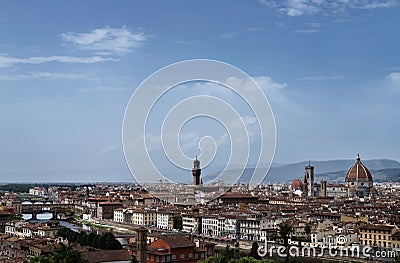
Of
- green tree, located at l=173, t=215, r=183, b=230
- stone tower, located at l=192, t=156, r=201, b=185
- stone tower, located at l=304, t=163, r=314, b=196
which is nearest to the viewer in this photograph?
stone tower, located at l=192, t=156, r=201, b=185

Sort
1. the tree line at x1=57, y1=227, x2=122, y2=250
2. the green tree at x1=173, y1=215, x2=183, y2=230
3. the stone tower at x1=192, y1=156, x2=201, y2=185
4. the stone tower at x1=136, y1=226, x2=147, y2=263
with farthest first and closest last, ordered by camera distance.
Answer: the green tree at x1=173, y1=215, x2=183, y2=230, the tree line at x1=57, y1=227, x2=122, y2=250, the stone tower at x1=136, y1=226, x2=147, y2=263, the stone tower at x1=192, y1=156, x2=201, y2=185

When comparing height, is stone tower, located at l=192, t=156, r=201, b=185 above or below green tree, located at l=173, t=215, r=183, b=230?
above

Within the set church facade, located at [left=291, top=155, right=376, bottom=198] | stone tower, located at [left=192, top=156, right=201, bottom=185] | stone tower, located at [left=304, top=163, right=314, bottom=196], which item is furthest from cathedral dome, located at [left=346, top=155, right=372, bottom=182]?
stone tower, located at [left=192, top=156, right=201, bottom=185]

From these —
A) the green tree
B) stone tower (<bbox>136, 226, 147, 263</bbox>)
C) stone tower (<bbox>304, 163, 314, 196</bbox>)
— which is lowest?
the green tree

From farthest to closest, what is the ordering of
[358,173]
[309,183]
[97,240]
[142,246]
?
[309,183] < [358,173] < [97,240] < [142,246]

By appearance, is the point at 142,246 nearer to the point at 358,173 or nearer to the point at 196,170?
the point at 196,170

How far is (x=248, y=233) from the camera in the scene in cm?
2444

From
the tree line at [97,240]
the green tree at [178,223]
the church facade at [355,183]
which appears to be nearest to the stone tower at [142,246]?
the tree line at [97,240]

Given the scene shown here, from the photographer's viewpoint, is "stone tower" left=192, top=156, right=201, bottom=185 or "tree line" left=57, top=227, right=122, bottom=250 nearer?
"stone tower" left=192, top=156, right=201, bottom=185

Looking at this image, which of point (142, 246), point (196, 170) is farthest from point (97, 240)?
point (142, 246)

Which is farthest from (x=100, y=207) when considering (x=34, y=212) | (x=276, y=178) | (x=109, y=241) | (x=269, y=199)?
(x=276, y=178)

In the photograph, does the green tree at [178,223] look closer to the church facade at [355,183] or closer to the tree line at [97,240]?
the tree line at [97,240]

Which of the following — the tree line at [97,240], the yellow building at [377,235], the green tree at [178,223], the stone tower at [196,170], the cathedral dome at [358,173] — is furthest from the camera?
the cathedral dome at [358,173]

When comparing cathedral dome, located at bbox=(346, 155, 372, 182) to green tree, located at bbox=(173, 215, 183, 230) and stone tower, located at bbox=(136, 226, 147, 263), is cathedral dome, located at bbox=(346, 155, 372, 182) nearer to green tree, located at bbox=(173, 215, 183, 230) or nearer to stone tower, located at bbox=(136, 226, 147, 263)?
green tree, located at bbox=(173, 215, 183, 230)
